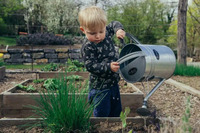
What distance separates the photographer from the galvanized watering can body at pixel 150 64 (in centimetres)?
167

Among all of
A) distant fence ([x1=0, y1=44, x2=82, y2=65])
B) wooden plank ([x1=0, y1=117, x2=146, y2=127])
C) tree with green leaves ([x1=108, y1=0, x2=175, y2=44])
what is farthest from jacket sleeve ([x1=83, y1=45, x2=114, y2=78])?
tree with green leaves ([x1=108, y1=0, x2=175, y2=44])

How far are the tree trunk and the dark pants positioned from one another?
5375 mm

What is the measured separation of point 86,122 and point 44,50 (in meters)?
8.18

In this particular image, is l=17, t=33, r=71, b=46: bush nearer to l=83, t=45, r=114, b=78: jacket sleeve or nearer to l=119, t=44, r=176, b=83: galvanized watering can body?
l=83, t=45, r=114, b=78: jacket sleeve

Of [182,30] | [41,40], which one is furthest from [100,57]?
[41,40]

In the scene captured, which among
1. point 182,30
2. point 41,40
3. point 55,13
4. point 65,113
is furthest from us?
point 55,13

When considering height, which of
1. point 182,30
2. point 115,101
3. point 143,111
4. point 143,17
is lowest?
point 115,101

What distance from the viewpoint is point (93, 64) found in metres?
2.03

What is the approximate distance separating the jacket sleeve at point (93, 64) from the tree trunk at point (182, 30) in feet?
18.1

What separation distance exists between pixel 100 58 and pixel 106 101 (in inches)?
16.0

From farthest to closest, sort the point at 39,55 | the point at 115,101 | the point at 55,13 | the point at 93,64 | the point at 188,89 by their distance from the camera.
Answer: the point at 55,13 < the point at 39,55 < the point at 188,89 < the point at 115,101 < the point at 93,64

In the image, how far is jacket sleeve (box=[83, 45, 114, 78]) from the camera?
195 cm

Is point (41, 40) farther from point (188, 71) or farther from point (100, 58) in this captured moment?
point (100, 58)

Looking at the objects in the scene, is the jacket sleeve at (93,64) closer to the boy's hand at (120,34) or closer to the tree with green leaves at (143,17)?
the boy's hand at (120,34)
